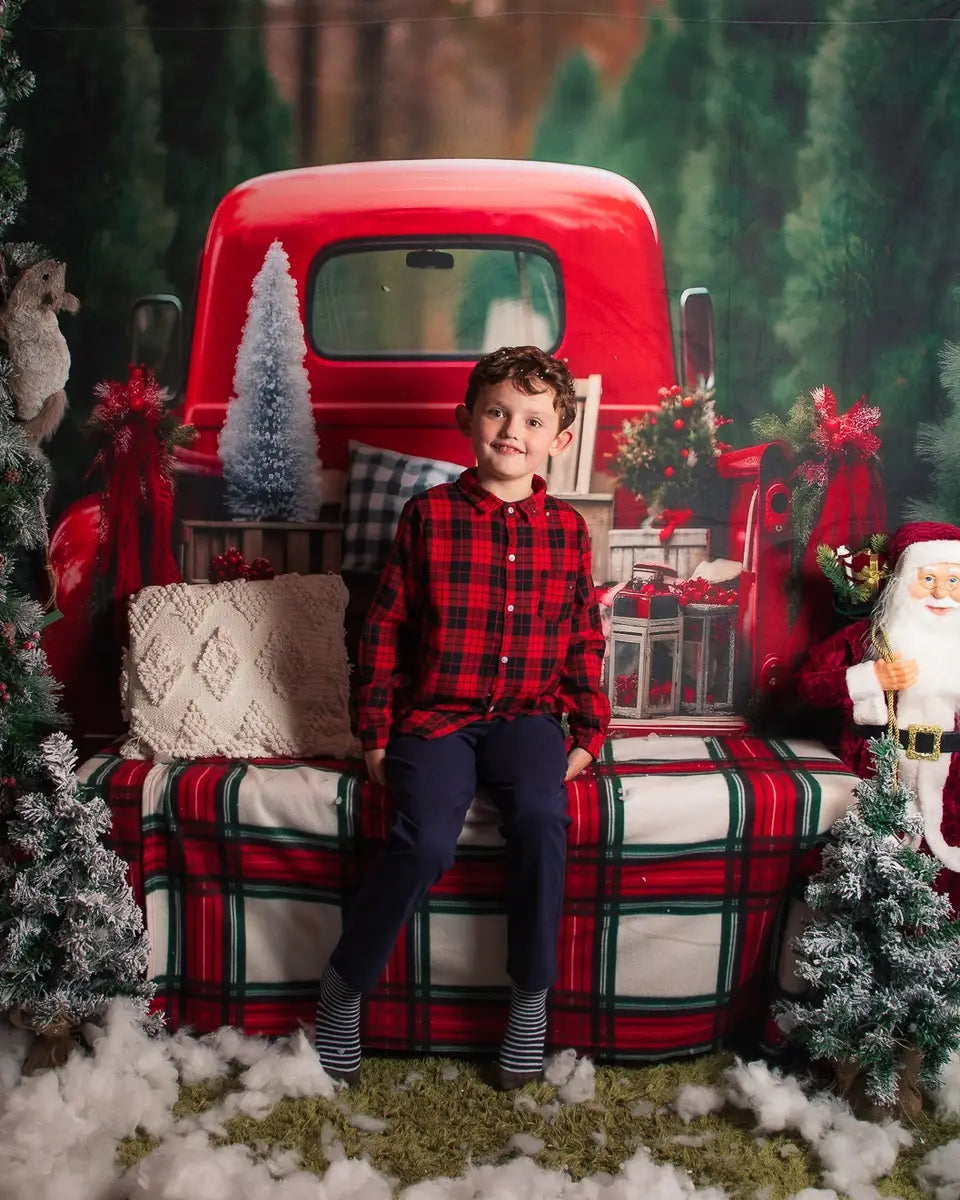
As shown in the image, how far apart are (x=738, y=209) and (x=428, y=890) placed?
173 centimetres

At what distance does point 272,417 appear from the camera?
8.63ft

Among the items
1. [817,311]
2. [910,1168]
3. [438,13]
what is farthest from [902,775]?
[438,13]

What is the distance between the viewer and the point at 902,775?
7.41ft

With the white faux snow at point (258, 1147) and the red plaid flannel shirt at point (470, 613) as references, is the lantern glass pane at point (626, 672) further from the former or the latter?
the white faux snow at point (258, 1147)

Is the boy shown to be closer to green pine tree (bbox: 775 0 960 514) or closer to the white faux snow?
the white faux snow

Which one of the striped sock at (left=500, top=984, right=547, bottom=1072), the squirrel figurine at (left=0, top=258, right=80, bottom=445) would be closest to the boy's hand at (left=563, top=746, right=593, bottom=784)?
the striped sock at (left=500, top=984, right=547, bottom=1072)

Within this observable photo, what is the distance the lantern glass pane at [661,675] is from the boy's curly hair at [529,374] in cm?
74

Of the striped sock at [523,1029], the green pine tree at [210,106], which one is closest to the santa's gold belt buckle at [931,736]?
the striped sock at [523,1029]

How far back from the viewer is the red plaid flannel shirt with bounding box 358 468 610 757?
215 cm

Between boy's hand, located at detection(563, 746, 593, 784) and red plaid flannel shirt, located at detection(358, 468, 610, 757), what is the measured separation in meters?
0.03

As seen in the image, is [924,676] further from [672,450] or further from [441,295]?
[441,295]

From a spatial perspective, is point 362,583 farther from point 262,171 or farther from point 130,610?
point 262,171

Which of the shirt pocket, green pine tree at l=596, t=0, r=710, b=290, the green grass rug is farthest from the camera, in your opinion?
green pine tree at l=596, t=0, r=710, b=290

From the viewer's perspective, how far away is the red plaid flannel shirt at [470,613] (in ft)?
7.07
